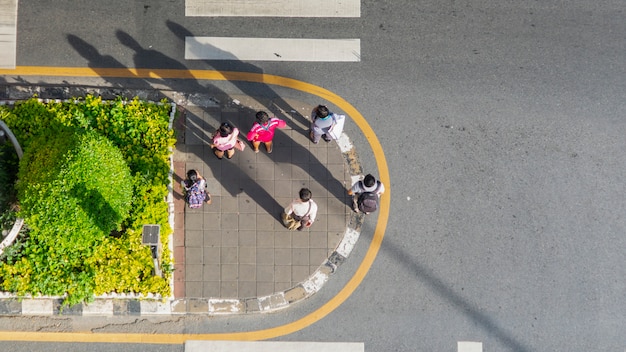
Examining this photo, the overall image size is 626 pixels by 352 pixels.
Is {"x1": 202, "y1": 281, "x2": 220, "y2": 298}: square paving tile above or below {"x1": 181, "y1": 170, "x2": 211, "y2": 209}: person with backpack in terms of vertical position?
below

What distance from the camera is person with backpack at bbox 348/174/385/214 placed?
7.45 metres

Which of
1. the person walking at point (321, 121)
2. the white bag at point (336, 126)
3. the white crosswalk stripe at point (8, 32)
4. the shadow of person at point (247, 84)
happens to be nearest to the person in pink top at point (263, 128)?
the person walking at point (321, 121)

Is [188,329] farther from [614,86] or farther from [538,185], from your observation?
[614,86]

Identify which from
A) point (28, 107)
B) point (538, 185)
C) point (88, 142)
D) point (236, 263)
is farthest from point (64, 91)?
point (538, 185)

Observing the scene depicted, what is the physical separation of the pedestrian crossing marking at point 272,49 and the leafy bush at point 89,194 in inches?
54.6

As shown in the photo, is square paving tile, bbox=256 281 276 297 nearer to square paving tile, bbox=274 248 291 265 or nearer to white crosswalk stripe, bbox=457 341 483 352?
square paving tile, bbox=274 248 291 265

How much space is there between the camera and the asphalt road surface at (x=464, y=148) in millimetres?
8359

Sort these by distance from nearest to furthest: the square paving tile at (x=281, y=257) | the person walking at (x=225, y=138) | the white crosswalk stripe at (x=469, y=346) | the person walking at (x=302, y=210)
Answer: the person walking at (x=302, y=210), the person walking at (x=225, y=138), the white crosswalk stripe at (x=469, y=346), the square paving tile at (x=281, y=257)

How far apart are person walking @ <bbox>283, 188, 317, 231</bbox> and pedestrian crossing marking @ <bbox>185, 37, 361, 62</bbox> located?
8.97ft

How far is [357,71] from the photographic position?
8.95m

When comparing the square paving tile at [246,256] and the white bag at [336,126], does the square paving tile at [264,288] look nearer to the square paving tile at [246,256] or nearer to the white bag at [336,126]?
the square paving tile at [246,256]

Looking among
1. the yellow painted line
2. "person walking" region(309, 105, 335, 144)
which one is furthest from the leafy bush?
"person walking" region(309, 105, 335, 144)

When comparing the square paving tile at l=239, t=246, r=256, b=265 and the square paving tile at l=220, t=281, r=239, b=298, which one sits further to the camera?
the square paving tile at l=239, t=246, r=256, b=265

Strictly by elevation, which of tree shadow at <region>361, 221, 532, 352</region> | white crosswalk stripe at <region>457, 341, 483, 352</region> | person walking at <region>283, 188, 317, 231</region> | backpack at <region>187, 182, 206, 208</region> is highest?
backpack at <region>187, 182, 206, 208</region>
